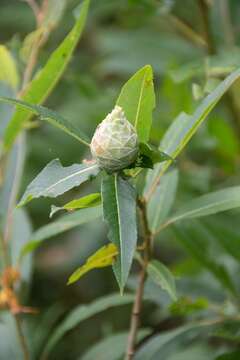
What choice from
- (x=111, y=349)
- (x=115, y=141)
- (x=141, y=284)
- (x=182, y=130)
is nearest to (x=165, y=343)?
(x=111, y=349)

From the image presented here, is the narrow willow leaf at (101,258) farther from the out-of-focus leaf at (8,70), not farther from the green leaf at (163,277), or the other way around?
the out-of-focus leaf at (8,70)

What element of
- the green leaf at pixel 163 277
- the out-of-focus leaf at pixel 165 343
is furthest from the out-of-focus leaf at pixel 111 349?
the green leaf at pixel 163 277

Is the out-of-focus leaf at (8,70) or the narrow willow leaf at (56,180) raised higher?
the out-of-focus leaf at (8,70)

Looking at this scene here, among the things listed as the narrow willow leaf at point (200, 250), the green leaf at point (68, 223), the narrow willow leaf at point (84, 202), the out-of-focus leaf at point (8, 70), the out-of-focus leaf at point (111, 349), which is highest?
the out-of-focus leaf at point (8, 70)

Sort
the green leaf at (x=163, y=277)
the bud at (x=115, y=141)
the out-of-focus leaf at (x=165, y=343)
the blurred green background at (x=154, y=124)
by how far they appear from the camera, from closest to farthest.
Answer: the bud at (x=115, y=141)
the green leaf at (x=163, y=277)
the out-of-focus leaf at (x=165, y=343)
the blurred green background at (x=154, y=124)

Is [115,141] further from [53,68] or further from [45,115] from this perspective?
[53,68]

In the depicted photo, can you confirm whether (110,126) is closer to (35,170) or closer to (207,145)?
(207,145)

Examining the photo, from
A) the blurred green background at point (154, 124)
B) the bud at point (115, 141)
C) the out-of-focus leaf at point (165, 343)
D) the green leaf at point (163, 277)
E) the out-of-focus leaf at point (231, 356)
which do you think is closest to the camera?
the bud at point (115, 141)
